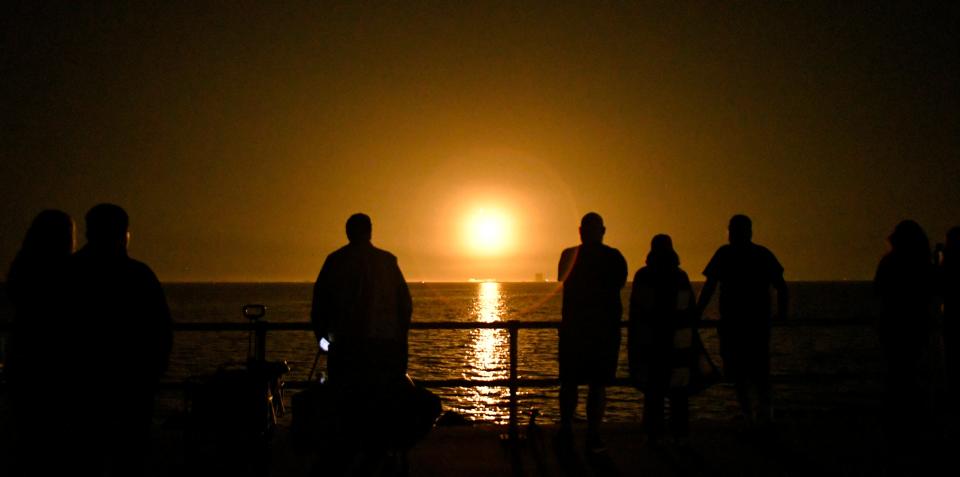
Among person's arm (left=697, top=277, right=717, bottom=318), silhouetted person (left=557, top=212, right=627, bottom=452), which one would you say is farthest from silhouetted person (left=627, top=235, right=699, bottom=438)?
silhouetted person (left=557, top=212, right=627, bottom=452)

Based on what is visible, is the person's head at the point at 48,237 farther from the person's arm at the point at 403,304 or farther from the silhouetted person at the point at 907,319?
the silhouetted person at the point at 907,319

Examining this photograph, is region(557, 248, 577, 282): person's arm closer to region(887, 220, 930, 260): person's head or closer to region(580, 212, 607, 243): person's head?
region(580, 212, 607, 243): person's head

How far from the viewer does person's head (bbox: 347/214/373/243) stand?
5242mm

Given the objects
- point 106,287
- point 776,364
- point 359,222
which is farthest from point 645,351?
point 776,364

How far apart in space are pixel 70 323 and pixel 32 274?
0.40 meters

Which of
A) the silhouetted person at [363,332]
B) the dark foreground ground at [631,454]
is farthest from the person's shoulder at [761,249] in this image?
the silhouetted person at [363,332]

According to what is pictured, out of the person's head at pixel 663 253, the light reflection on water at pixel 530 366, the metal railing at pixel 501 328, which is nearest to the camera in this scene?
the person's head at pixel 663 253

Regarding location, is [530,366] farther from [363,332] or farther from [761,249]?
[363,332]

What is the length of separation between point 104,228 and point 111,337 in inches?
23.9

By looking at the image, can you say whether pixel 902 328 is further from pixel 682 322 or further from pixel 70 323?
pixel 70 323

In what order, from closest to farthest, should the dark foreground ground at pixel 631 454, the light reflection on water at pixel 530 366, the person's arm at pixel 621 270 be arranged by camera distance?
1. the dark foreground ground at pixel 631 454
2. the person's arm at pixel 621 270
3. the light reflection on water at pixel 530 366

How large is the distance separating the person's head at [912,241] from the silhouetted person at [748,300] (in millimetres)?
1021

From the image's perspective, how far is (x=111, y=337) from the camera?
4012 mm

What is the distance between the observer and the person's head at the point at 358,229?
5.24 meters
